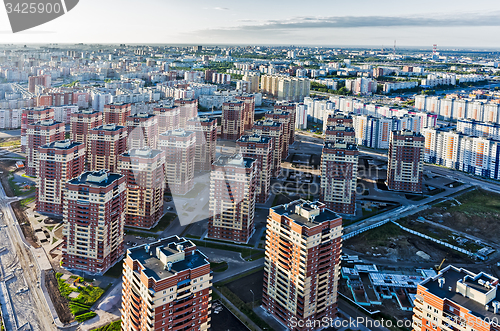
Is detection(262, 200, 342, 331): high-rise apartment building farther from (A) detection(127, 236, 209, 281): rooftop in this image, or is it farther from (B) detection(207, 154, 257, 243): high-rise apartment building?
(B) detection(207, 154, 257, 243): high-rise apartment building

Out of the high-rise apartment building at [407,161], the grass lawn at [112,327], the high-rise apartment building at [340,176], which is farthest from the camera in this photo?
the high-rise apartment building at [407,161]

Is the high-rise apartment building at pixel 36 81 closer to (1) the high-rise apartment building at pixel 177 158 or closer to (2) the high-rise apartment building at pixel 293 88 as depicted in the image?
(2) the high-rise apartment building at pixel 293 88

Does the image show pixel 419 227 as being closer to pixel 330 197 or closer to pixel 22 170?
pixel 330 197

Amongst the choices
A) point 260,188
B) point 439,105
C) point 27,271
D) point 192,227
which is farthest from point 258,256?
point 439,105

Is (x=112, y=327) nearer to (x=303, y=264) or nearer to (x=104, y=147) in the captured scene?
(x=303, y=264)

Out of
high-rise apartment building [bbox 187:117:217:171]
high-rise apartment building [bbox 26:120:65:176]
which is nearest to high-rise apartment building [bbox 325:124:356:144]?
high-rise apartment building [bbox 187:117:217:171]

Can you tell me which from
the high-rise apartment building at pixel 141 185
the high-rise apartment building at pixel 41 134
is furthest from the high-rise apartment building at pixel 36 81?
the high-rise apartment building at pixel 141 185
